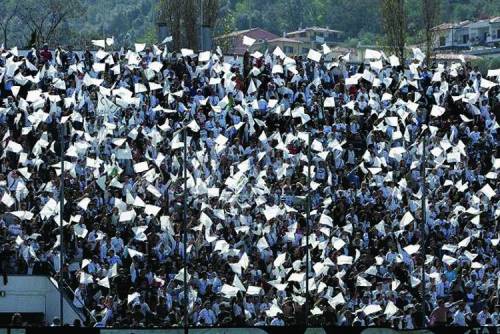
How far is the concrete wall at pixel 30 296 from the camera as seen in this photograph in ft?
134

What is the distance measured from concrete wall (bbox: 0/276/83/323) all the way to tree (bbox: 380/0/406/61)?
120 ft

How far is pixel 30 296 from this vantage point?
40.9m

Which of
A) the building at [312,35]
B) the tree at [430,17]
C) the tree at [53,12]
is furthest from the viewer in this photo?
the building at [312,35]

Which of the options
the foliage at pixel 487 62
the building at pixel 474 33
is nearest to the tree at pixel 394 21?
the foliage at pixel 487 62

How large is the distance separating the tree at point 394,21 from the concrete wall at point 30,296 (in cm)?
3659

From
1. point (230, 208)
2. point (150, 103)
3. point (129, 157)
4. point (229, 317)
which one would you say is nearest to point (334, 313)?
point (229, 317)

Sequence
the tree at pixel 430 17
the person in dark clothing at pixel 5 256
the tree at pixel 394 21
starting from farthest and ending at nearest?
the tree at pixel 430 17
the tree at pixel 394 21
the person in dark clothing at pixel 5 256

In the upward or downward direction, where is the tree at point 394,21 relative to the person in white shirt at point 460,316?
upward

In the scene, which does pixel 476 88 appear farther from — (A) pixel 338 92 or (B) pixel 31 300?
(B) pixel 31 300

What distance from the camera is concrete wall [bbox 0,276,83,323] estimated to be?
1607 inches

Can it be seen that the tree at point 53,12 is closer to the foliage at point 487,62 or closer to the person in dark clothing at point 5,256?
the foliage at point 487,62

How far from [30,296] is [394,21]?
38798mm

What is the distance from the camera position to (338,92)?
5178 centimetres

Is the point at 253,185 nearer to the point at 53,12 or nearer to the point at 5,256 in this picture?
the point at 5,256
